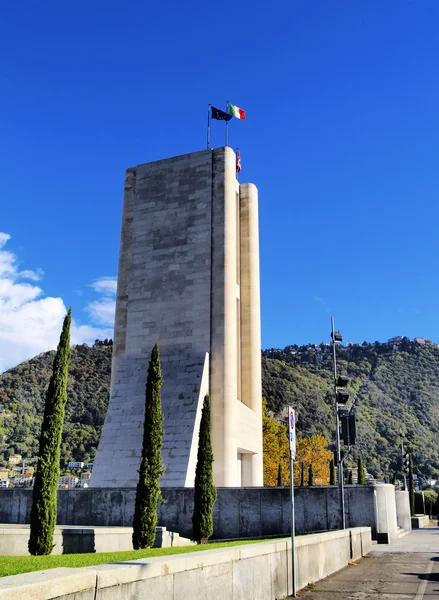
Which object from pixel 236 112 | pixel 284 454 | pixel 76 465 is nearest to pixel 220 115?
pixel 236 112

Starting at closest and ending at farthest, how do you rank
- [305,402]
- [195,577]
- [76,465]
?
[195,577] → [76,465] → [305,402]

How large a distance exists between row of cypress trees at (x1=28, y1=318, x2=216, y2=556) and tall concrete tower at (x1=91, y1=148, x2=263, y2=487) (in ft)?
20.9

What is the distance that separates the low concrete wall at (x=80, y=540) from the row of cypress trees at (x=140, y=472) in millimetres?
912

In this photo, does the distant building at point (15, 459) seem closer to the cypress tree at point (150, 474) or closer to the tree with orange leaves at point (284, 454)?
the tree with orange leaves at point (284, 454)

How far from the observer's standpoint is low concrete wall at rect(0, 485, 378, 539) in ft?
66.4

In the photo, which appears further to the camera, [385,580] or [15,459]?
[15,459]

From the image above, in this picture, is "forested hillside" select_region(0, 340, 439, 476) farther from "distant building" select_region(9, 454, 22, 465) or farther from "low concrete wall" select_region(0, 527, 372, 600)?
"low concrete wall" select_region(0, 527, 372, 600)

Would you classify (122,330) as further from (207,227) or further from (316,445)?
(316,445)

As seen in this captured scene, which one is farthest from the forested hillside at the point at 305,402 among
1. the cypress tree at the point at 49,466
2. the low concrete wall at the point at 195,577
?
the low concrete wall at the point at 195,577

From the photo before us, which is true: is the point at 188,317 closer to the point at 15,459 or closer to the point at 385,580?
the point at 385,580

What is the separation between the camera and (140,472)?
53.8ft

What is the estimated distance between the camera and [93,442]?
93.4m

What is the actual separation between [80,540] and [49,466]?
8.57 feet

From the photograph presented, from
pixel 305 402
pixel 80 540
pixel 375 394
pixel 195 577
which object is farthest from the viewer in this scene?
pixel 375 394
